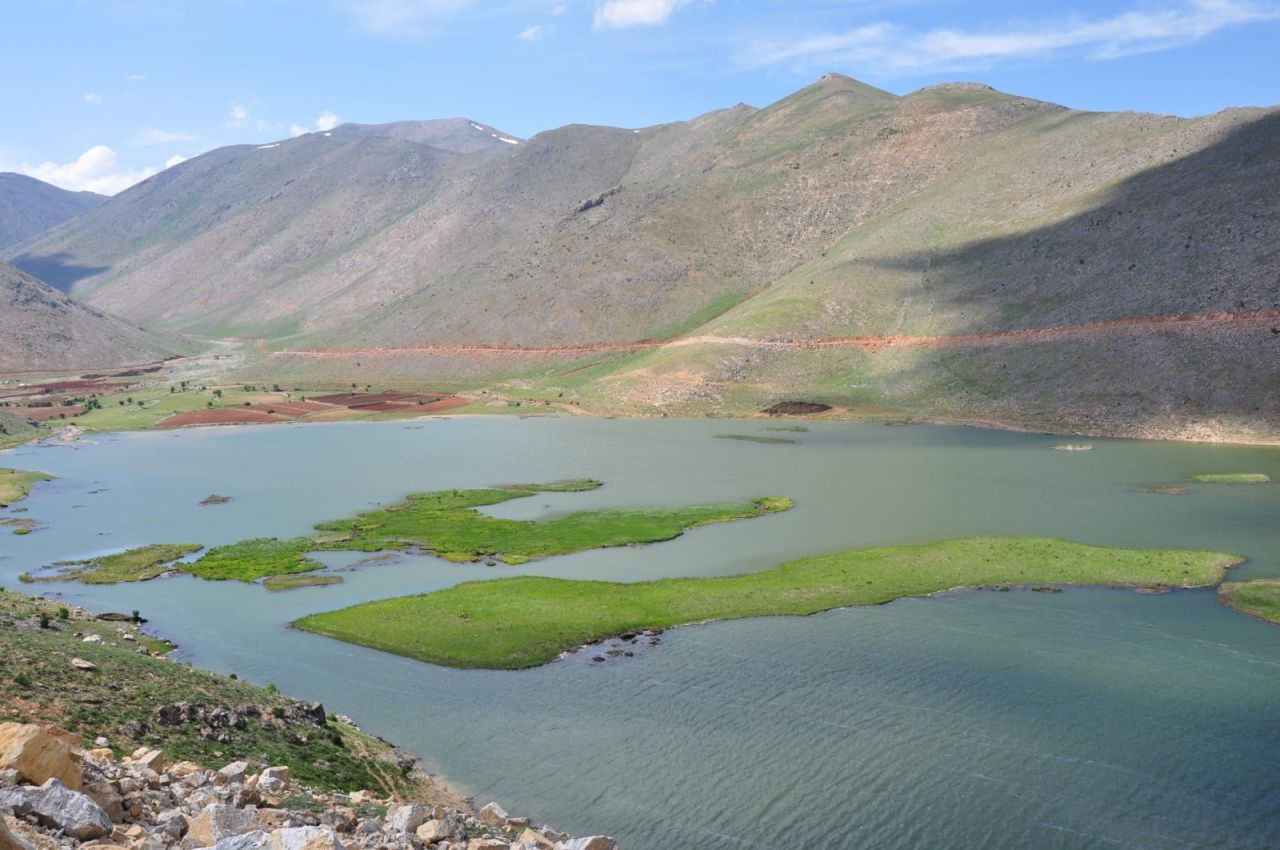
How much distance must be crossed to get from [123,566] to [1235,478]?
83.7m

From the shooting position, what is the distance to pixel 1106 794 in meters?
28.9

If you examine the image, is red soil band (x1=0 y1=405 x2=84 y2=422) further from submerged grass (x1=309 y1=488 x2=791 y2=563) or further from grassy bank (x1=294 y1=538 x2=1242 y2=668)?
grassy bank (x1=294 y1=538 x2=1242 y2=668)

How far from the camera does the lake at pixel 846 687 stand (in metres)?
28.3

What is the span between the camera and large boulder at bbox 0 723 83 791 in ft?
54.6

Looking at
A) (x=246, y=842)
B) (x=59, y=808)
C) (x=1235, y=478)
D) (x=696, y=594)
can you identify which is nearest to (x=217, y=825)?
(x=246, y=842)

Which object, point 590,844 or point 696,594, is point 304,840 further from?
point 696,594

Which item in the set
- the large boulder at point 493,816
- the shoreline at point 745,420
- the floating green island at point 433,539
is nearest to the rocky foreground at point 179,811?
the large boulder at point 493,816

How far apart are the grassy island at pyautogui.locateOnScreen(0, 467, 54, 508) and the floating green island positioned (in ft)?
94.3

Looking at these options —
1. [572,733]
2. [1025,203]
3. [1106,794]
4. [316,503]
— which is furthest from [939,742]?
[1025,203]

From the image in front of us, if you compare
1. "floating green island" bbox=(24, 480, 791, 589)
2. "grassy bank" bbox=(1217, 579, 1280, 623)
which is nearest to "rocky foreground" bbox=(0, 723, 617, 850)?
"floating green island" bbox=(24, 480, 791, 589)

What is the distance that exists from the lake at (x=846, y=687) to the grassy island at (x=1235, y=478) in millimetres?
1735

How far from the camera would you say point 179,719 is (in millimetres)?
28109

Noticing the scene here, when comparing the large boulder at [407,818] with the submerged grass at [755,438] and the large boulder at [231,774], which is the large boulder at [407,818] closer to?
the large boulder at [231,774]

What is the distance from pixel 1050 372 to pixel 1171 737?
95.4m
